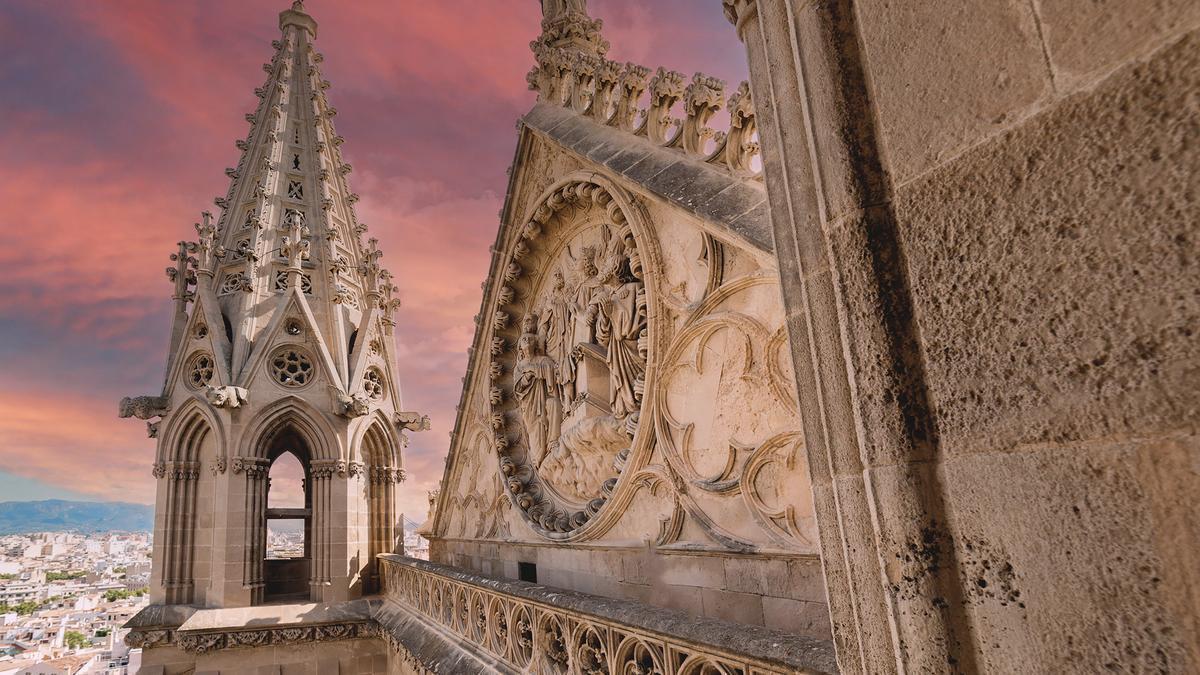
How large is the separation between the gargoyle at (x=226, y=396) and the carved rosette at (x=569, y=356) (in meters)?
4.77

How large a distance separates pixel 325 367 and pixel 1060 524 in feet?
36.1

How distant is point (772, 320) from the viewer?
3.31 meters

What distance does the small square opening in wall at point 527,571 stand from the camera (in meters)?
6.23

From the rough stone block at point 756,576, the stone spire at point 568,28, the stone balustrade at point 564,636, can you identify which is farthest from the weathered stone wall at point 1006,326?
the stone spire at point 568,28

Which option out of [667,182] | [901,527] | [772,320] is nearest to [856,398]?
[901,527]

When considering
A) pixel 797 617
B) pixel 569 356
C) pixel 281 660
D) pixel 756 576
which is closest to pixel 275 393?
pixel 281 660

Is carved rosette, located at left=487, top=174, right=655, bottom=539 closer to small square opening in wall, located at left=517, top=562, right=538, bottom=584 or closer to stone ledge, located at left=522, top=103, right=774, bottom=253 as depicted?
stone ledge, located at left=522, top=103, right=774, bottom=253

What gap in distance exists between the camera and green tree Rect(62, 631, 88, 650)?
150 feet

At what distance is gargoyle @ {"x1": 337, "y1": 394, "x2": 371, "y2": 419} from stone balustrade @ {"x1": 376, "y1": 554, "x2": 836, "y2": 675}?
3.11 meters

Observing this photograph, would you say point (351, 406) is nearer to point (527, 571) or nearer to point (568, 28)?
point (527, 571)

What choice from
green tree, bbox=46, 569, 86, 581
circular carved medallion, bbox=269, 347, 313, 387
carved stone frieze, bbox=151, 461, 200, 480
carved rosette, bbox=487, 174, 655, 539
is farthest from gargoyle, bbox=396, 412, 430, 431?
green tree, bbox=46, 569, 86, 581

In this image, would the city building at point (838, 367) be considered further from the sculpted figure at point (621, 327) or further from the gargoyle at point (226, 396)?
the gargoyle at point (226, 396)

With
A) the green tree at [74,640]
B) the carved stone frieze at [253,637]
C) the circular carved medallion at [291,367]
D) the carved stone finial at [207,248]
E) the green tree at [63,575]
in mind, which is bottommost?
the green tree at [74,640]

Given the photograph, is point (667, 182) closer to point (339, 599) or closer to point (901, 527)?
point (901, 527)
